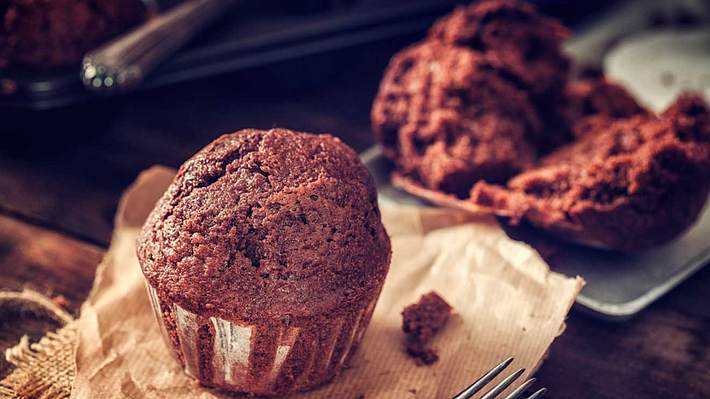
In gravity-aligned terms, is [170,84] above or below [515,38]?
below

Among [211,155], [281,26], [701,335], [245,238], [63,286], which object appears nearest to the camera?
[245,238]

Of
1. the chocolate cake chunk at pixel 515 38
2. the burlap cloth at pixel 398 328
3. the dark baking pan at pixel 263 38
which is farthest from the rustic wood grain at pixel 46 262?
the chocolate cake chunk at pixel 515 38

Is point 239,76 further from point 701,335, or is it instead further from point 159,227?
point 701,335

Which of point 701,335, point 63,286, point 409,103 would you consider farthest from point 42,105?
point 701,335

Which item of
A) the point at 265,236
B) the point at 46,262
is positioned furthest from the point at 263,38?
the point at 265,236

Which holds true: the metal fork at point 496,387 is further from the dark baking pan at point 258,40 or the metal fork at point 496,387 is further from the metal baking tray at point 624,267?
the dark baking pan at point 258,40

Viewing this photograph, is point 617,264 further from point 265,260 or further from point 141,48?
point 141,48

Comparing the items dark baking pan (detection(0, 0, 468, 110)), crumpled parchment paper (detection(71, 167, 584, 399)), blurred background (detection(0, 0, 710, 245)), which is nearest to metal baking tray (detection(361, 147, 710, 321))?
crumpled parchment paper (detection(71, 167, 584, 399))
